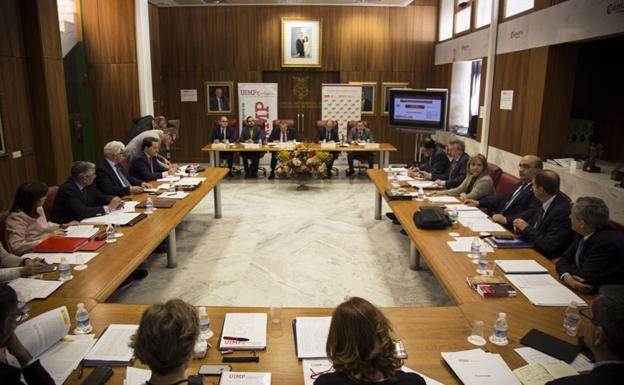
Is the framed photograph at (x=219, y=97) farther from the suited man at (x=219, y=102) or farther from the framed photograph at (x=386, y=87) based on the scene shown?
the framed photograph at (x=386, y=87)

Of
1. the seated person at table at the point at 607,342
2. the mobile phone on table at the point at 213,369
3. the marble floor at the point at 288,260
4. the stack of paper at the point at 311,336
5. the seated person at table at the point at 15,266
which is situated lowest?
the marble floor at the point at 288,260

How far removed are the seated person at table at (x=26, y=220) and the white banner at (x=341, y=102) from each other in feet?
25.7

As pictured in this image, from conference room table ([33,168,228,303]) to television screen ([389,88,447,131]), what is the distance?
5.33 metres

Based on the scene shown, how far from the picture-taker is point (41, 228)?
12.0 feet

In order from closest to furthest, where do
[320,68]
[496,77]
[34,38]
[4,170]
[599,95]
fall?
[4,170] → [34,38] → [599,95] → [496,77] → [320,68]

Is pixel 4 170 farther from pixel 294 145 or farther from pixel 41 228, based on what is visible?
pixel 294 145

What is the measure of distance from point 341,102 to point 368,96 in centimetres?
70

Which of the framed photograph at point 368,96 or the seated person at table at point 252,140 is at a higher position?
the framed photograph at point 368,96

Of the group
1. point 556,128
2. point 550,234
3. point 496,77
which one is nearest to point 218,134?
point 496,77

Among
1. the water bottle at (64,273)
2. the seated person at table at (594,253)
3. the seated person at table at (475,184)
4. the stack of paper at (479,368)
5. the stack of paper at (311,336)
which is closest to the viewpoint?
the stack of paper at (479,368)

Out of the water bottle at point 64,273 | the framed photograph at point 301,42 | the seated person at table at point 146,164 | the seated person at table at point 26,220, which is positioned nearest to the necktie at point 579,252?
the water bottle at point 64,273

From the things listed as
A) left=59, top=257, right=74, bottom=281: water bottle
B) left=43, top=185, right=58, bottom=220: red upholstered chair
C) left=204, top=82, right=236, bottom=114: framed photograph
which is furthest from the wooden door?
left=59, top=257, right=74, bottom=281: water bottle

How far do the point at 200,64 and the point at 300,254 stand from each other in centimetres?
706

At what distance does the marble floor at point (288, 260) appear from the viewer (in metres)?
4.40
